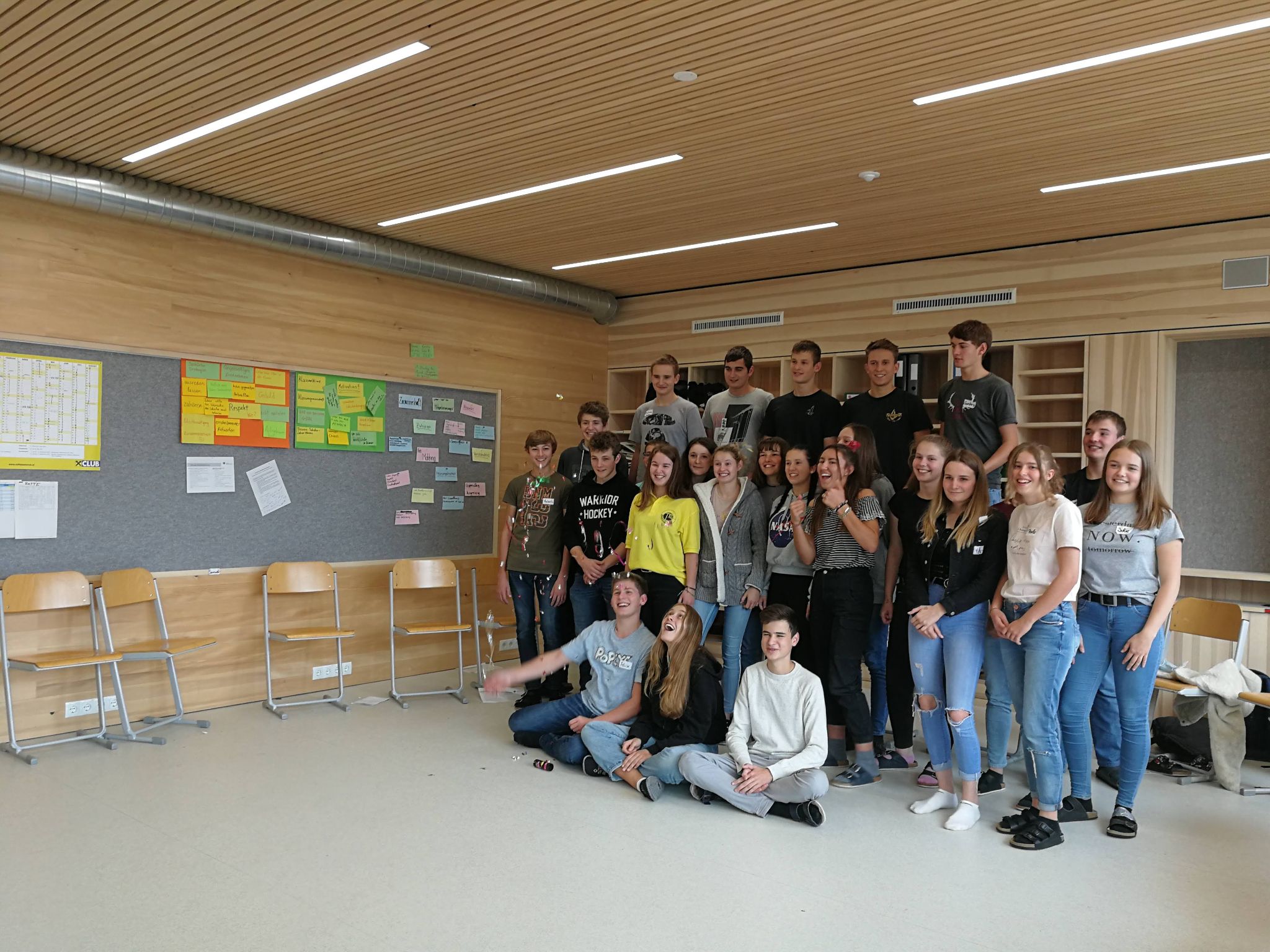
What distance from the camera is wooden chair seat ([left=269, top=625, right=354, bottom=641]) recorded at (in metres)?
5.59

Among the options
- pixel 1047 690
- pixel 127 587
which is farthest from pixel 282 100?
pixel 1047 690

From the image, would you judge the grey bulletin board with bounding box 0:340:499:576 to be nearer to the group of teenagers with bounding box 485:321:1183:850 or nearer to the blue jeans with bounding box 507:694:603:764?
the group of teenagers with bounding box 485:321:1183:850

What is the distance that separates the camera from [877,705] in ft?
16.1

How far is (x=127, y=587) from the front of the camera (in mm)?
5172

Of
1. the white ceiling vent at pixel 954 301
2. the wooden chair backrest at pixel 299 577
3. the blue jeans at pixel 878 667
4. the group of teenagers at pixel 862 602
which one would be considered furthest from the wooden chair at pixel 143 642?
the white ceiling vent at pixel 954 301

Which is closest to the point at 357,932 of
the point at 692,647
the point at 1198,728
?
the point at 692,647

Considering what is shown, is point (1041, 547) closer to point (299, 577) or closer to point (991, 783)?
point (991, 783)

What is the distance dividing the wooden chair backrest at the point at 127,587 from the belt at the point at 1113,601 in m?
4.67

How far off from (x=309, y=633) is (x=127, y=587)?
1.00 metres

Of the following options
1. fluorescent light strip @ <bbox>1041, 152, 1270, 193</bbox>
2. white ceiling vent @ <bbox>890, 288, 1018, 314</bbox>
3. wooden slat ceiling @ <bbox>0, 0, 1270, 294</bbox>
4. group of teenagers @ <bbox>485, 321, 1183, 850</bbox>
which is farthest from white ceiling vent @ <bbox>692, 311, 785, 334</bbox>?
fluorescent light strip @ <bbox>1041, 152, 1270, 193</bbox>

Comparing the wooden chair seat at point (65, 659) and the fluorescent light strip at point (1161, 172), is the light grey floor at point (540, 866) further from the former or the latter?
the fluorescent light strip at point (1161, 172)

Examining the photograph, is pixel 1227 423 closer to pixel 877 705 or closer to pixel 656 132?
pixel 877 705

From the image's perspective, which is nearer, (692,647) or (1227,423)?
(692,647)

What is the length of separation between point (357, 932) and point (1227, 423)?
5.68 m
